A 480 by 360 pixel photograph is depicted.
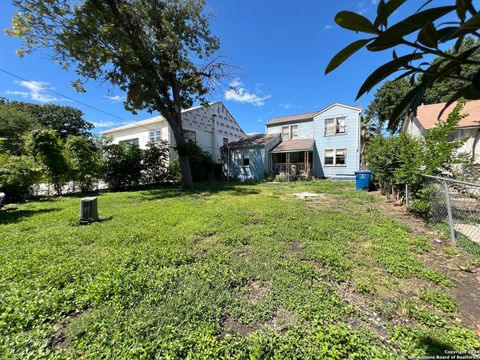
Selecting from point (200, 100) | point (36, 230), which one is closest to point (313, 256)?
point (36, 230)

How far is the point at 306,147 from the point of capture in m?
15.7

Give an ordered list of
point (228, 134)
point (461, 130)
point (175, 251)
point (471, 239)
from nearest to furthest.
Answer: point (175, 251)
point (471, 239)
point (461, 130)
point (228, 134)

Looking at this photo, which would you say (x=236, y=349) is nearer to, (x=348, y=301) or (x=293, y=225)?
(x=348, y=301)

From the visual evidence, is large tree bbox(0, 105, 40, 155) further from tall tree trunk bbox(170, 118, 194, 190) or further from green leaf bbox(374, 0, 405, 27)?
green leaf bbox(374, 0, 405, 27)

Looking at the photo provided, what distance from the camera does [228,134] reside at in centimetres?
2191

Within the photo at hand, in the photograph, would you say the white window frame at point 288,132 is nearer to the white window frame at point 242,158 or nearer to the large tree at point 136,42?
the white window frame at point 242,158

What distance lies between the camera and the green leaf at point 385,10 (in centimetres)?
63

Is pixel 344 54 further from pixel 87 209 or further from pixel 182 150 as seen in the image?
pixel 182 150

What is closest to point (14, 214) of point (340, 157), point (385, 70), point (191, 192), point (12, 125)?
point (191, 192)

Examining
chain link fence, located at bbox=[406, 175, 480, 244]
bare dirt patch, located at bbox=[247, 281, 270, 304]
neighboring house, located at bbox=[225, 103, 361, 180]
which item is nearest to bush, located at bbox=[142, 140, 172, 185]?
neighboring house, located at bbox=[225, 103, 361, 180]

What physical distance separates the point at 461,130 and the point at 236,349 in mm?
15351

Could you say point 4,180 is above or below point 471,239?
above

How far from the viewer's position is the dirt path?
231cm

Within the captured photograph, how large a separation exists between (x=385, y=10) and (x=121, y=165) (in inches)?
586
